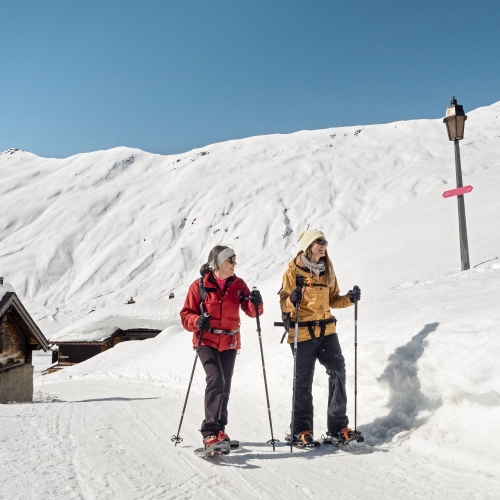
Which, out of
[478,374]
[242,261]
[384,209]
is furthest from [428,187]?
[478,374]

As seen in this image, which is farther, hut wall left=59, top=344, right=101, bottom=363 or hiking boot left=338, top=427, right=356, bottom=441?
hut wall left=59, top=344, right=101, bottom=363

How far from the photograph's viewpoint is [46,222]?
88.0 metres

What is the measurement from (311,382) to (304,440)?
0.60 meters

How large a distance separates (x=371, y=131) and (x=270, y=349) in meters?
97.5

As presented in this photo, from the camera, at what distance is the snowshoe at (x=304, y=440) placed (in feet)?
15.6

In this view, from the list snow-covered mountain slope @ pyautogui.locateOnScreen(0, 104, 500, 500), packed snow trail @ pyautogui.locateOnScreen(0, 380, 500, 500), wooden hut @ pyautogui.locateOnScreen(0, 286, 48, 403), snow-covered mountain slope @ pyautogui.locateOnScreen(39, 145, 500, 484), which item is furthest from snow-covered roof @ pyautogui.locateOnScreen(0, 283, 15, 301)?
packed snow trail @ pyautogui.locateOnScreen(0, 380, 500, 500)

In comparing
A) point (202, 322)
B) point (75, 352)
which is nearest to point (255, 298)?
point (202, 322)

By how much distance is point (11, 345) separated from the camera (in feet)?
61.7

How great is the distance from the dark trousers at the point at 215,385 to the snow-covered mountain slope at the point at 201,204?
50.7 meters

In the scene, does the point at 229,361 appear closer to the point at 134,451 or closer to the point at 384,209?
the point at 134,451

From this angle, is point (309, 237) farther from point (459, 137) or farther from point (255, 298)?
point (459, 137)

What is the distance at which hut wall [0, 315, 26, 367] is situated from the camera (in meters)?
17.9

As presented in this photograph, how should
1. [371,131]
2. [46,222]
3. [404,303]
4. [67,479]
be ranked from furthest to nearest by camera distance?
[371,131] < [46,222] < [404,303] < [67,479]

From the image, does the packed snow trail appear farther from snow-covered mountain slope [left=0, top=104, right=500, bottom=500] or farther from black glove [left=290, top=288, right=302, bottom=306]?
black glove [left=290, top=288, right=302, bottom=306]
